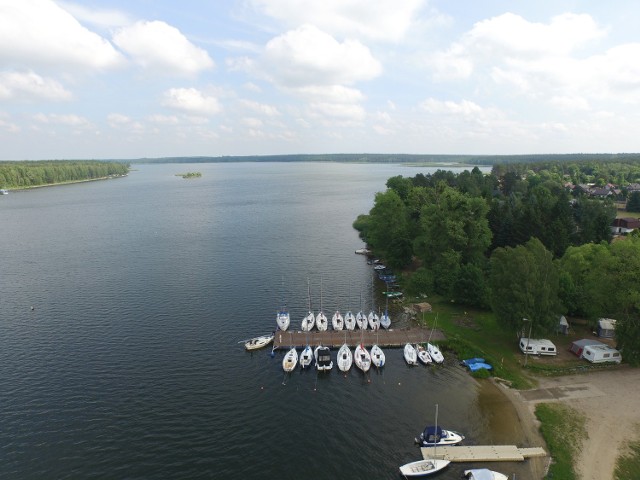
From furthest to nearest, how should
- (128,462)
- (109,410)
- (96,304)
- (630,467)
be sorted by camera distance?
(96,304) < (109,410) < (128,462) < (630,467)

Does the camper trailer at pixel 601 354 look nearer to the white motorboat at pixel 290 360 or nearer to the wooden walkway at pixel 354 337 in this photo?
the wooden walkway at pixel 354 337

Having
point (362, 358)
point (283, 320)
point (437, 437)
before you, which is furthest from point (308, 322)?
point (437, 437)

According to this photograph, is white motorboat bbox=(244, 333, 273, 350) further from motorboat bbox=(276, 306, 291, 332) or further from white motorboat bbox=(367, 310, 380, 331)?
white motorboat bbox=(367, 310, 380, 331)

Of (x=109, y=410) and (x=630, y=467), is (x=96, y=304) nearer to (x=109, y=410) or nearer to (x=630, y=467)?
(x=109, y=410)

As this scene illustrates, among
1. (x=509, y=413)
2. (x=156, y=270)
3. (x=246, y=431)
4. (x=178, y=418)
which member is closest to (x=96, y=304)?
(x=156, y=270)

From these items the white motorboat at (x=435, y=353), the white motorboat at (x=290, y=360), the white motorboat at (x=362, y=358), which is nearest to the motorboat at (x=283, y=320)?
the white motorboat at (x=290, y=360)
